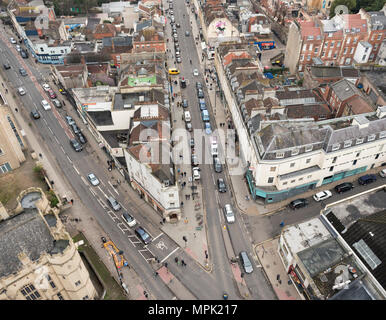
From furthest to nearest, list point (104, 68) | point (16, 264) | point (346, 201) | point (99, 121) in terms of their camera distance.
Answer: point (104, 68) < point (99, 121) < point (346, 201) < point (16, 264)

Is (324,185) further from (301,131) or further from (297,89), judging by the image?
(297,89)

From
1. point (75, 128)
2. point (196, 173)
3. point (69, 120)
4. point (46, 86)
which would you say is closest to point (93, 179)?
point (75, 128)

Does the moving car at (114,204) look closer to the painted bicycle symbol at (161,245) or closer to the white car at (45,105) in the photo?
the painted bicycle symbol at (161,245)

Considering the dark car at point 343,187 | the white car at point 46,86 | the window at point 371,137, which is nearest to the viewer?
the window at point 371,137

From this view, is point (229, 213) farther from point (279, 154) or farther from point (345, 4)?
point (345, 4)

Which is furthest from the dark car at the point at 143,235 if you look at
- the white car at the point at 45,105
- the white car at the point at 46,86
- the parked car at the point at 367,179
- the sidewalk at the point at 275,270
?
the white car at the point at 46,86
